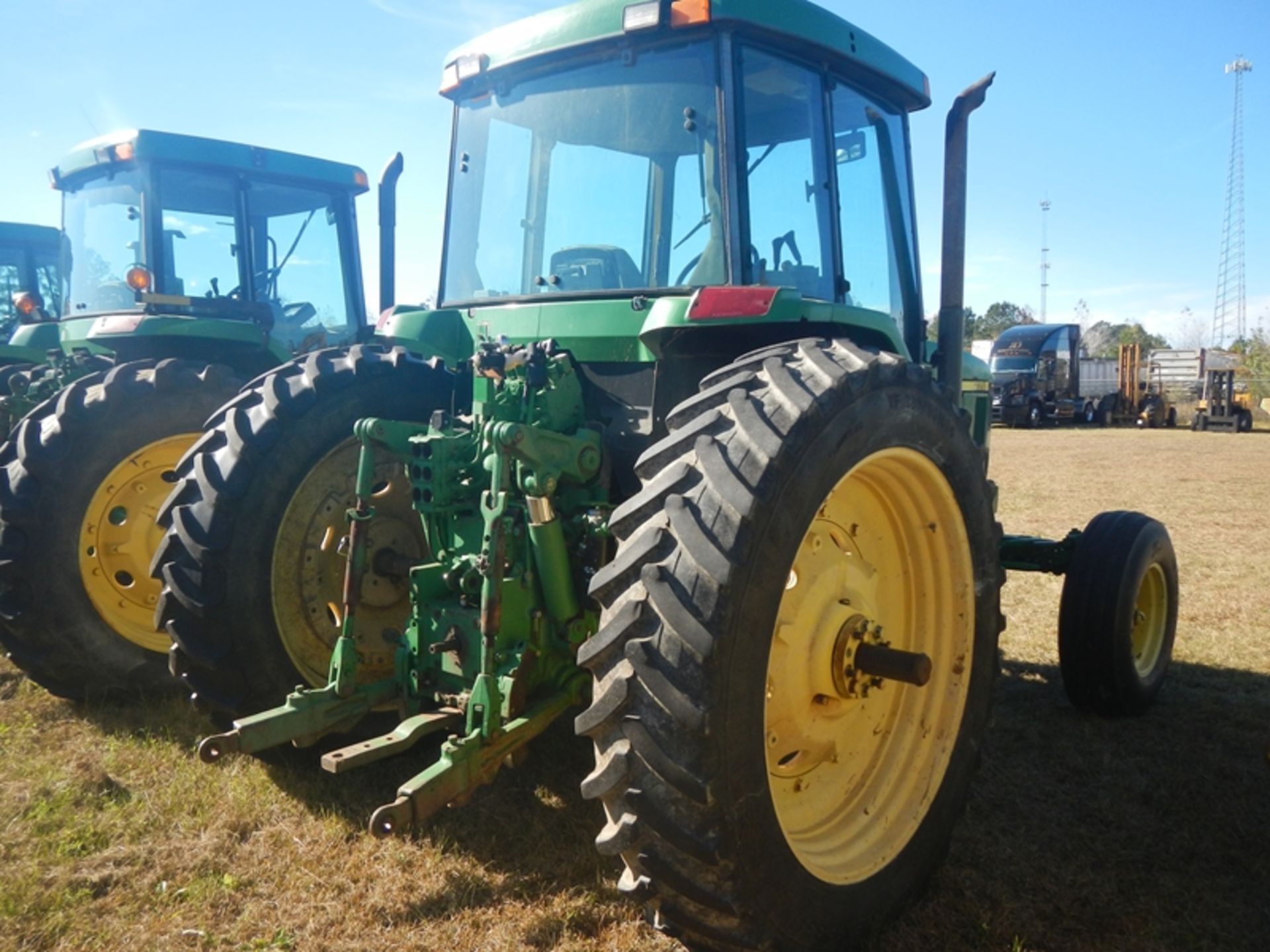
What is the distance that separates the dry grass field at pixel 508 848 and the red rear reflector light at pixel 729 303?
165cm

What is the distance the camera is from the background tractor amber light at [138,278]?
220 inches

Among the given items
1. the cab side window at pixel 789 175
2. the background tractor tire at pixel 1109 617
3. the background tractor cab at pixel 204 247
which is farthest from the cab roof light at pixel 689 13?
the background tractor cab at pixel 204 247

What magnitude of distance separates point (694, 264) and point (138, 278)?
4.07 m

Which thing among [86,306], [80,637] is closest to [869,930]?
[80,637]

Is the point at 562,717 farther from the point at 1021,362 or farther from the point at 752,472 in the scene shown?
the point at 1021,362

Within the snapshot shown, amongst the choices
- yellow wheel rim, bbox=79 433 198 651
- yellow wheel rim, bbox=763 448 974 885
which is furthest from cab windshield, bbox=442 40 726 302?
yellow wheel rim, bbox=79 433 198 651

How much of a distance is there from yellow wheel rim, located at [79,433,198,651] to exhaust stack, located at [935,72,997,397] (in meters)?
3.46

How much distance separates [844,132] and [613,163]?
872 mm

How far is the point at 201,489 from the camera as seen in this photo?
3.20 meters

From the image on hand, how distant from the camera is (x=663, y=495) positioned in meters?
2.14

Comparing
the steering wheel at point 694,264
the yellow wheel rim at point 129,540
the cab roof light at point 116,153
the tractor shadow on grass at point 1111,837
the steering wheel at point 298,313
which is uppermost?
the cab roof light at point 116,153

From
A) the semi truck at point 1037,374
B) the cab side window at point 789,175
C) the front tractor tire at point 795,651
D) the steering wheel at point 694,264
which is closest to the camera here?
the front tractor tire at point 795,651

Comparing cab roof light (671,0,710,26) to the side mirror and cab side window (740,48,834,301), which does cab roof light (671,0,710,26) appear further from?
the side mirror

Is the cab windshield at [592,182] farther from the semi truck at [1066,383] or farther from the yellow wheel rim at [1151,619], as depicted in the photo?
the semi truck at [1066,383]
